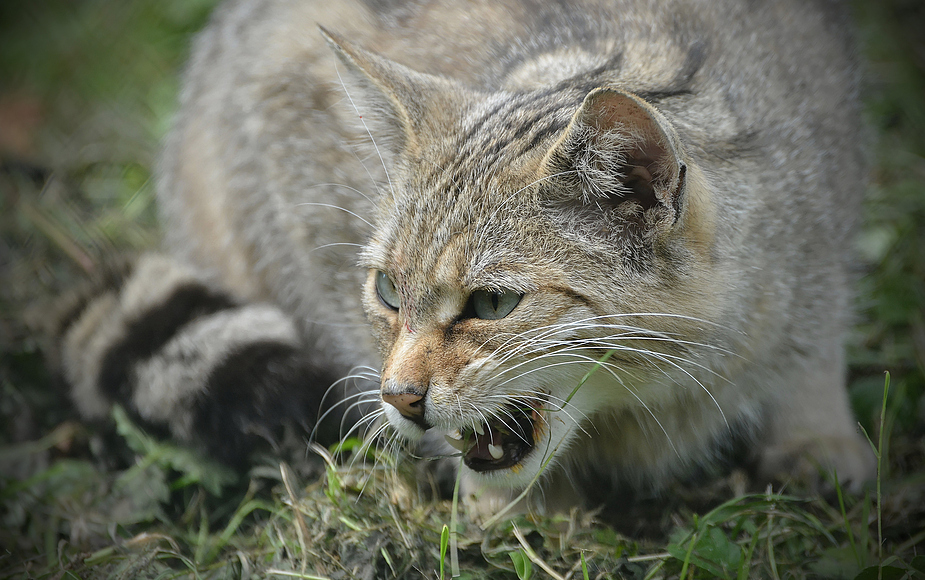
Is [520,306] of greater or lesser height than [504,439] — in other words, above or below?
above

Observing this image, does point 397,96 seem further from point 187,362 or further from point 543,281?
point 187,362

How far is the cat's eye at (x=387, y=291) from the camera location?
1.89 m

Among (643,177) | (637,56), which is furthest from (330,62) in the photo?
(643,177)

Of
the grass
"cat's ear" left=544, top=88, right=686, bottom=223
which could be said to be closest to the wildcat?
"cat's ear" left=544, top=88, right=686, bottom=223

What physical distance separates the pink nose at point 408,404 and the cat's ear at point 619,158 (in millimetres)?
577

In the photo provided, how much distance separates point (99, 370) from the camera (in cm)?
243

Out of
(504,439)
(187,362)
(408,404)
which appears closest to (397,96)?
(408,404)

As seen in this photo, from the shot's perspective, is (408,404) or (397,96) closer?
(408,404)

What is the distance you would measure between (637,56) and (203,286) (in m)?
1.71

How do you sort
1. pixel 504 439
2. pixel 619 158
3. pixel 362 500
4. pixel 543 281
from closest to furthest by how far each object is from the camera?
pixel 619 158 < pixel 543 281 < pixel 504 439 < pixel 362 500

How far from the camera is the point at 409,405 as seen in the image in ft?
5.34

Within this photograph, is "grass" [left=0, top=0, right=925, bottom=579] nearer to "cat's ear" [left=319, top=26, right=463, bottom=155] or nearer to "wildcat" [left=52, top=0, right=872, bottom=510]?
"wildcat" [left=52, top=0, right=872, bottom=510]

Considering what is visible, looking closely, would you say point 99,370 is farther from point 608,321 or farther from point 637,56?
point 637,56

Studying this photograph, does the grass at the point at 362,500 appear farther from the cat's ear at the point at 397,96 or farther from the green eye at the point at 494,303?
the cat's ear at the point at 397,96
